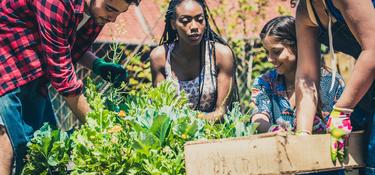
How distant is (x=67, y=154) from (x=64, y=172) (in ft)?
0.31

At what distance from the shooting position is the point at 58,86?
3.91 meters

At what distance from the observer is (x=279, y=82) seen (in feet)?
14.9

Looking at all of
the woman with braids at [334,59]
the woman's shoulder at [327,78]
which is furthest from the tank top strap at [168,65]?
the woman with braids at [334,59]

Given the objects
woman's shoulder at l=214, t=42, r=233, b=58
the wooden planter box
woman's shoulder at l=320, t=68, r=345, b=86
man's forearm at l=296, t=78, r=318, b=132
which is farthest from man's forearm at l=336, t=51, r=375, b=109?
woman's shoulder at l=214, t=42, r=233, b=58

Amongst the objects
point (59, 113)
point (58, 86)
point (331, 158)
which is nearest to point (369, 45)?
point (331, 158)

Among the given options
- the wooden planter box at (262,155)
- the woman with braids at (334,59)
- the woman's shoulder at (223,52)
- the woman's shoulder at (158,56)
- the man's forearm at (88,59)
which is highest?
the woman with braids at (334,59)

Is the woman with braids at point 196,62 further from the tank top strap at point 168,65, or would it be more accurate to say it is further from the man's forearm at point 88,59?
the man's forearm at point 88,59

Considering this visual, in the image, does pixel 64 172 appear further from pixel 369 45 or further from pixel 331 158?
pixel 369 45

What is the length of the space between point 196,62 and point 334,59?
167 centimetres

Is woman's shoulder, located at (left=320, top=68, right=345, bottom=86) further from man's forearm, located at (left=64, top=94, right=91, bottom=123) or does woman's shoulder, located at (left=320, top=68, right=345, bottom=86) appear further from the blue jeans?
the blue jeans

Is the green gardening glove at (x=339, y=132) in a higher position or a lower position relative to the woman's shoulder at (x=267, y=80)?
higher

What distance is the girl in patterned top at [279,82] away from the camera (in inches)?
173

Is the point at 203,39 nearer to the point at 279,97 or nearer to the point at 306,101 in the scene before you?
the point at 279,97

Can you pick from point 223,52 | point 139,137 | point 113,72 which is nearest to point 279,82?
point 223,52
